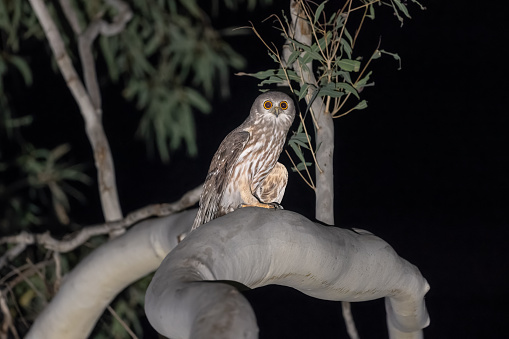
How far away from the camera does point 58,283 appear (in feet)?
6.94

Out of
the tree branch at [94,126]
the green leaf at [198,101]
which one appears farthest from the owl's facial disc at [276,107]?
the green leaf at [198,101]

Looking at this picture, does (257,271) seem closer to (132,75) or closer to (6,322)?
(6,322)

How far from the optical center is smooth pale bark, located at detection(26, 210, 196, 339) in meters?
1.79

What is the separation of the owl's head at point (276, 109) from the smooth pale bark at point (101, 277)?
0.35 m

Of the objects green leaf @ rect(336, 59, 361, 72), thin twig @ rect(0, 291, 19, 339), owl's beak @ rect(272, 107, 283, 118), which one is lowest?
thin twig @ rect(0, 291, 19, 339)

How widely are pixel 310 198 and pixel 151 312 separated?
351 centimetres

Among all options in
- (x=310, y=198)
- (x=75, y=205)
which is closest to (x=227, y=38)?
(x=310, y=198)

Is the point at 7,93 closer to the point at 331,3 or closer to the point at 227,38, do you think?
the point at 227,38

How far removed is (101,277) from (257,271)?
848 mm

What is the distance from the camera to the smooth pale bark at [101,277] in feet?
5.87

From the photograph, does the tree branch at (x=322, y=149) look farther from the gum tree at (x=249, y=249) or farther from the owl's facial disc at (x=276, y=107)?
the owl's facial disc at (x=276, y=107)

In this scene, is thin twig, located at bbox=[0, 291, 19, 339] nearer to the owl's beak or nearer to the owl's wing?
the owl's wing

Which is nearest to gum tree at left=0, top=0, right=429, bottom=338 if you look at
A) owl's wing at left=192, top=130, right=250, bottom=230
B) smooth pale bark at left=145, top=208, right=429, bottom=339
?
smooth pale bark at left=145, top=208, right=429, bottom=339

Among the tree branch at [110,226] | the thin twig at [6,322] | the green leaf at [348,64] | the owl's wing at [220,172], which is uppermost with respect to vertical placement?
the green leaf at [348,64]
